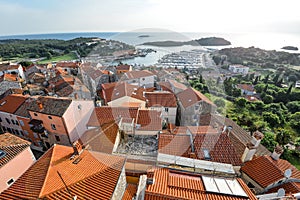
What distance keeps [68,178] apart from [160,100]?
38.4ft

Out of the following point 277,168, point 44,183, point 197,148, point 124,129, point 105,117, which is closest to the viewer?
point 44,183

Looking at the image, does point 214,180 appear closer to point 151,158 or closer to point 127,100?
point 151,158

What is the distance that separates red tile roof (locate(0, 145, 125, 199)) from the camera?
17.0ft

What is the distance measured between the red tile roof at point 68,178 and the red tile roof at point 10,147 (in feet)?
10.2

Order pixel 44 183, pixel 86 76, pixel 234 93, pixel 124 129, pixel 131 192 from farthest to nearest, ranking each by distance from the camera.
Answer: pixel 234 93 < pixel 86 76 < pixel 124 129 < pixel 131 192 < pixel 44 183

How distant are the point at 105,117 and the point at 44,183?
6.68 m

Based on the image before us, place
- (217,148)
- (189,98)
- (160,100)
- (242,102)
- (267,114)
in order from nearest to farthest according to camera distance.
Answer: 1. (217,148)
2. (160,100)
3. (189,98)
4. (267,114)
5. (242,102)

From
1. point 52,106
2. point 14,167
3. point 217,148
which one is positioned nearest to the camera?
point 14,167

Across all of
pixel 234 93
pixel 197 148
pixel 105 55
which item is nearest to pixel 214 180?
pixel 197 148

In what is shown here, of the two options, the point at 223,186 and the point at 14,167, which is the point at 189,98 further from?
the point at 14,167

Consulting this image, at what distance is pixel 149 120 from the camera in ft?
38.7

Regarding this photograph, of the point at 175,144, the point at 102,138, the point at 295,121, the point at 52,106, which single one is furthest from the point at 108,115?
the point at 295,121

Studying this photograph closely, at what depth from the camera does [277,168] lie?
8.43m

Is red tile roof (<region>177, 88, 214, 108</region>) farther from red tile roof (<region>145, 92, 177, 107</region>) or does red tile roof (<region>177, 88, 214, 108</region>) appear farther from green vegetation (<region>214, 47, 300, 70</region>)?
green vegetation (<region>214, 47, 300, 70</region>)
